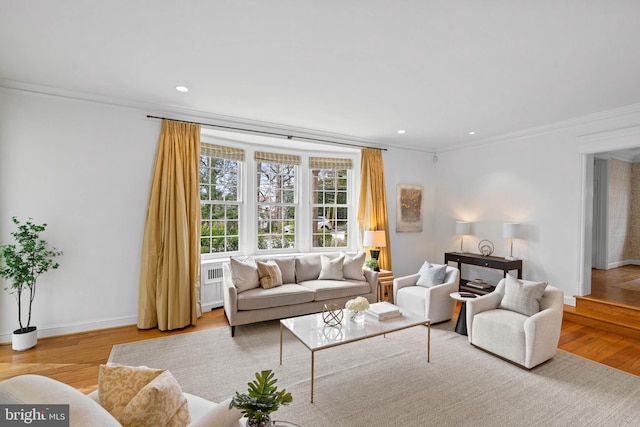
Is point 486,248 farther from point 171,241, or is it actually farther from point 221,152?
point 171,241

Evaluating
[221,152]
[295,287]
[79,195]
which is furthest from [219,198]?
[295,287]

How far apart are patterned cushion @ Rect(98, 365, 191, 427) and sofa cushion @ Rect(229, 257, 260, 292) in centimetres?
244

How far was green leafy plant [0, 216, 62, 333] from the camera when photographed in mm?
2977

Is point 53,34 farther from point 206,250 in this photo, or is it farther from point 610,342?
point 610,342

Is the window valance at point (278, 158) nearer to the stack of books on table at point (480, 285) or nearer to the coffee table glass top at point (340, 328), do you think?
the coffee table glass top at point (340, 328)

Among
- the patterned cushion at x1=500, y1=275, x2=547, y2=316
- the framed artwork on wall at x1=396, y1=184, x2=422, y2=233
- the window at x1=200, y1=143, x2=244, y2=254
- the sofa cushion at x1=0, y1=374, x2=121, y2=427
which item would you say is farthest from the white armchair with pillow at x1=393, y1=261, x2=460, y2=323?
the sofa cushion at x1=0, y1=374, x2=121, y2=427

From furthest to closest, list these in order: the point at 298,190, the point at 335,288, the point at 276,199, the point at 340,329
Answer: the point at 298,190, the point at 276,199, the point at 335,288, the point at 340,329

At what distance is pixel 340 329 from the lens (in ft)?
8.89

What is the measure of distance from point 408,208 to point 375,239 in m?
1.32

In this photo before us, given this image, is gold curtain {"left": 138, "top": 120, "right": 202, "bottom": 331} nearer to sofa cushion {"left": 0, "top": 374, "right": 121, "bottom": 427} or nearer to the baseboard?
the baseboard

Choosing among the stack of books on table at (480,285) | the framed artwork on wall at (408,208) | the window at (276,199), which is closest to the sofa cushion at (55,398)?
the window at (276,199)

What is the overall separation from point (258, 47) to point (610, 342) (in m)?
4.93

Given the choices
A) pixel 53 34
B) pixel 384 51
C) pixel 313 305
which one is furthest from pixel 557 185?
pixel 53 34

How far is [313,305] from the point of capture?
3932mm
